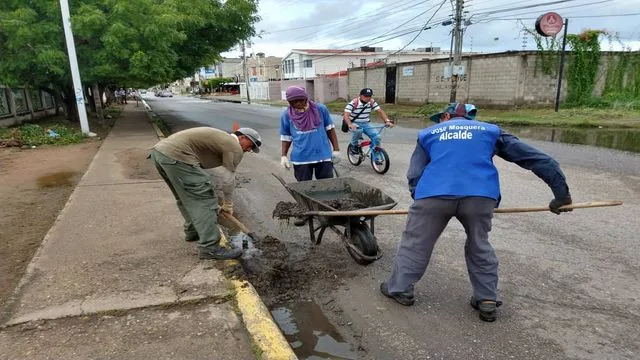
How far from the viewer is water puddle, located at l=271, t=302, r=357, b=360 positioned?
10.0ft

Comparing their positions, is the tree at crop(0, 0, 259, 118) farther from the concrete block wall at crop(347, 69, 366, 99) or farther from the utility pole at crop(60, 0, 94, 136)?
the concrete block wall at crop(347, 69, 366, 99)

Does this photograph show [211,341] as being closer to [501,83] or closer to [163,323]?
[163,323]

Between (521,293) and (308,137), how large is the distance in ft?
9.45

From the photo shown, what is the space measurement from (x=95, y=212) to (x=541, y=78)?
20.9m

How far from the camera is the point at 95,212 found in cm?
585

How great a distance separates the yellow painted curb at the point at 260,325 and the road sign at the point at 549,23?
2059 centimetres

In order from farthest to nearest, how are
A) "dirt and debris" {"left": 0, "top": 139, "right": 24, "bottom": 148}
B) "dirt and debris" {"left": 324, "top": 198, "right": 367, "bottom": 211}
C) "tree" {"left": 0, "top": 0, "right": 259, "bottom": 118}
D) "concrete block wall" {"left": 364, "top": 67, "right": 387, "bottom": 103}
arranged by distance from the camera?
"concrete block wall" {"left": 364, "top": 67, "right": 387, "bottom": 103} < "tree" {"left": 0, "top": 0, "right": 259, "bottom": 118} < "dirt and debris" {"left": 0, "top": 139, "right": 24, "bottom": 148} < "dirt and debris" {"left": 324, "top": 198, "right": 367, "bottom": 211}

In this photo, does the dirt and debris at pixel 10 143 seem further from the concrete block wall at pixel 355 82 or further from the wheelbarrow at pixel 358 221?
the concrete block wall at pixel 355 82

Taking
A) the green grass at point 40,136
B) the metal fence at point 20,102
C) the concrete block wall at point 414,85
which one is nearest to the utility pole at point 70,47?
the green grass at point 40,136

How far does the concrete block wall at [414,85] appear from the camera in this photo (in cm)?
2672

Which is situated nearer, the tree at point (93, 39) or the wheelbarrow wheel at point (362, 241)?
the wheelbarrow wheel at point (362, 241)

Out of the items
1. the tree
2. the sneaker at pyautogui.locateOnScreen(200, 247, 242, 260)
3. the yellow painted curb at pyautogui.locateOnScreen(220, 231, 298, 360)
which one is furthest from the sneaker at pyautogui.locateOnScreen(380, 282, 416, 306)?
the tree

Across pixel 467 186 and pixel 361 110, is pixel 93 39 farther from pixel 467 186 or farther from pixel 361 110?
pixel 467 186

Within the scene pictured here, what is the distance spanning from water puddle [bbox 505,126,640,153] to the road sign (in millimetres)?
6288
